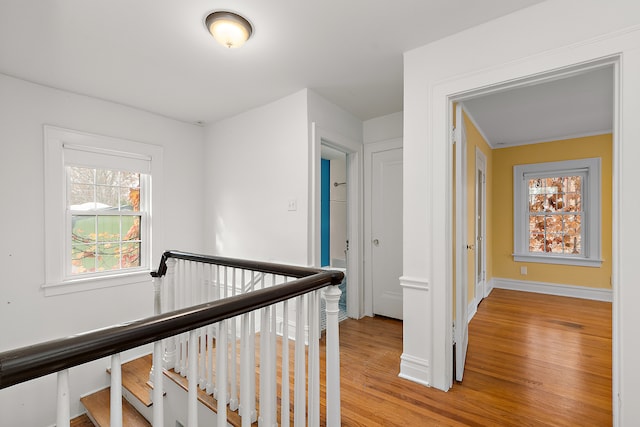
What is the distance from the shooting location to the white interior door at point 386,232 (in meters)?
3.46

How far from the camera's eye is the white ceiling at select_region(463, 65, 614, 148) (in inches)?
108

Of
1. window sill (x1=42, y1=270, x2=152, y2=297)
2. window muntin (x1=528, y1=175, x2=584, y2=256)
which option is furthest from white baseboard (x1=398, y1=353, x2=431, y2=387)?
window muntin (x1=528, y1=175, x2=584, y2=256)

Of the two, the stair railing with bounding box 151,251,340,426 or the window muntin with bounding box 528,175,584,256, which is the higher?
the window muntin with bounding box 528,175,584,256

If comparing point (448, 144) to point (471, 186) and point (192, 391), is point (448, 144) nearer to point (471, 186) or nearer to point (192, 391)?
point (471, 186)

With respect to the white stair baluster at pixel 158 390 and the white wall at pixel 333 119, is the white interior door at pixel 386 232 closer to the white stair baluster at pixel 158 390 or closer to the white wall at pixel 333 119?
the white wall at pixel 333 119

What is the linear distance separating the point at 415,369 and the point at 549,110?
3.18 m

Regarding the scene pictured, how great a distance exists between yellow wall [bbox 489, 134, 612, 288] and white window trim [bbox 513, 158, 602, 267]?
0.06 metres

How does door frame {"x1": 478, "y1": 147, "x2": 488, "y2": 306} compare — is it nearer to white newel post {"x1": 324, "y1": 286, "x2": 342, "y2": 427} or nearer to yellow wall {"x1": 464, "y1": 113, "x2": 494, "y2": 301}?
yellow wall {"x1": 464, "y1": 113, "x2": 494, "y2": 301}

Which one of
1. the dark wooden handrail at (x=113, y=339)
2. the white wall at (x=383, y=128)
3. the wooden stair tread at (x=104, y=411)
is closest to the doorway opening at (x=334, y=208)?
the white wall at (x=383, y=128)

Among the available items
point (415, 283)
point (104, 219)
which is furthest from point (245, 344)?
point (104, 219)

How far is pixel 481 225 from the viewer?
432cm

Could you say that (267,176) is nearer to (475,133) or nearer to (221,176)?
(221,176)

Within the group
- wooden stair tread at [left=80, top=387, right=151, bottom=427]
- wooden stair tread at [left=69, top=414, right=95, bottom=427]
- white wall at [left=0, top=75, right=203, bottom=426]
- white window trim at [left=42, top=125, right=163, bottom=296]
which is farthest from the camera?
white window trim at [left=42, top=125, right=163, bottom=296]

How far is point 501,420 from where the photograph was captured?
176 centimetres
